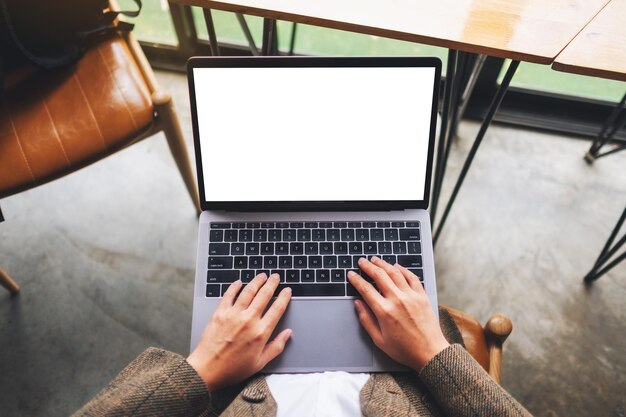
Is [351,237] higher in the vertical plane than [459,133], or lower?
higher

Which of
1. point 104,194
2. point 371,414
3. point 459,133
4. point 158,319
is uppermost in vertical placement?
point 371,414

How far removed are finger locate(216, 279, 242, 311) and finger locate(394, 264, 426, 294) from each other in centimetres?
29

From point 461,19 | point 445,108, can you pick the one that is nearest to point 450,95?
point 445,108

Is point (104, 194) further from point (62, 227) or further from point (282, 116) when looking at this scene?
point (282, 116)

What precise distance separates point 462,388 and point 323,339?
0.24 m

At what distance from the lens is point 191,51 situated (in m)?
1.91

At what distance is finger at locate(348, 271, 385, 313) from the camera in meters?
0.82

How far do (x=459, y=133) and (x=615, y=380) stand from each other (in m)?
0.96

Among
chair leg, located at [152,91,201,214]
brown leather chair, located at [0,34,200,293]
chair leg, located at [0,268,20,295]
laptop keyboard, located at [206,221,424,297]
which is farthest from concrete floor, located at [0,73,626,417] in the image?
laptop keyboard, located at [206,221,424,297]

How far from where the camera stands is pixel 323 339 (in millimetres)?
832

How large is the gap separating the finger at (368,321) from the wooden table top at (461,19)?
496 millimetres

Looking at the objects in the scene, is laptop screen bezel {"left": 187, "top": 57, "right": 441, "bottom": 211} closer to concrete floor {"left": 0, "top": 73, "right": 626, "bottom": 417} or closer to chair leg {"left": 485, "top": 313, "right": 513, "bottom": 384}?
chair leg {"left": 485, "top": 313, "right": 513, "bottom": 384}

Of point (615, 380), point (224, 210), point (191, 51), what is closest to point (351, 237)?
point (224, 210)

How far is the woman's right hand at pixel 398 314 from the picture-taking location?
78cm
